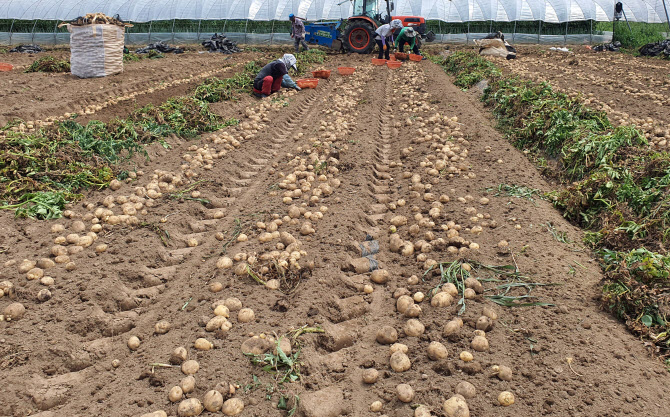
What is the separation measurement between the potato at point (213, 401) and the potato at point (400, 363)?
97 cm

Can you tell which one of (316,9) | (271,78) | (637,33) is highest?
(316,9)

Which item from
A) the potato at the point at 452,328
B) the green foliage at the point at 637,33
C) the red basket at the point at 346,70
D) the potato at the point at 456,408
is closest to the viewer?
the potato at the point at 456,408

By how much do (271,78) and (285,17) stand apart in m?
16.2

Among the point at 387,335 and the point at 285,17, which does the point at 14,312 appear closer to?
the point at 387,335

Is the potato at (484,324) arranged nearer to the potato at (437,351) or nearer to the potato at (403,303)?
the potato at (437,351)

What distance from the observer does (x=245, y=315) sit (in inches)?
109

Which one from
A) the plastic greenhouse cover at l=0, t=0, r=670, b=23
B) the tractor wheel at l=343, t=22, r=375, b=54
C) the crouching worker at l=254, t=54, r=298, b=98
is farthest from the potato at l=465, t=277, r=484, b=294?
the plastic greenhouse cover at l=0, t=0, r=670, b=23

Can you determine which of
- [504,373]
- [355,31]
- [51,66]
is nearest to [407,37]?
[355,31]

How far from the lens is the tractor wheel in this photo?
17703 millimetres

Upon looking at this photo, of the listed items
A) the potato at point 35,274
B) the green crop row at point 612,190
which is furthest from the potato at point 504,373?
the potato at point 35,274

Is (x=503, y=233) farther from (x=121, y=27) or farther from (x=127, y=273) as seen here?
(x=121, y=27)

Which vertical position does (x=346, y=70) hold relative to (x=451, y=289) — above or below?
above

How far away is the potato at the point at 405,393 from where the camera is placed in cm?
217

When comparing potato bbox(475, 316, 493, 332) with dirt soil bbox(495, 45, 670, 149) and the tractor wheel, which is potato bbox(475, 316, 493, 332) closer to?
dirt soil bbox(495, 45, 670, 149)
